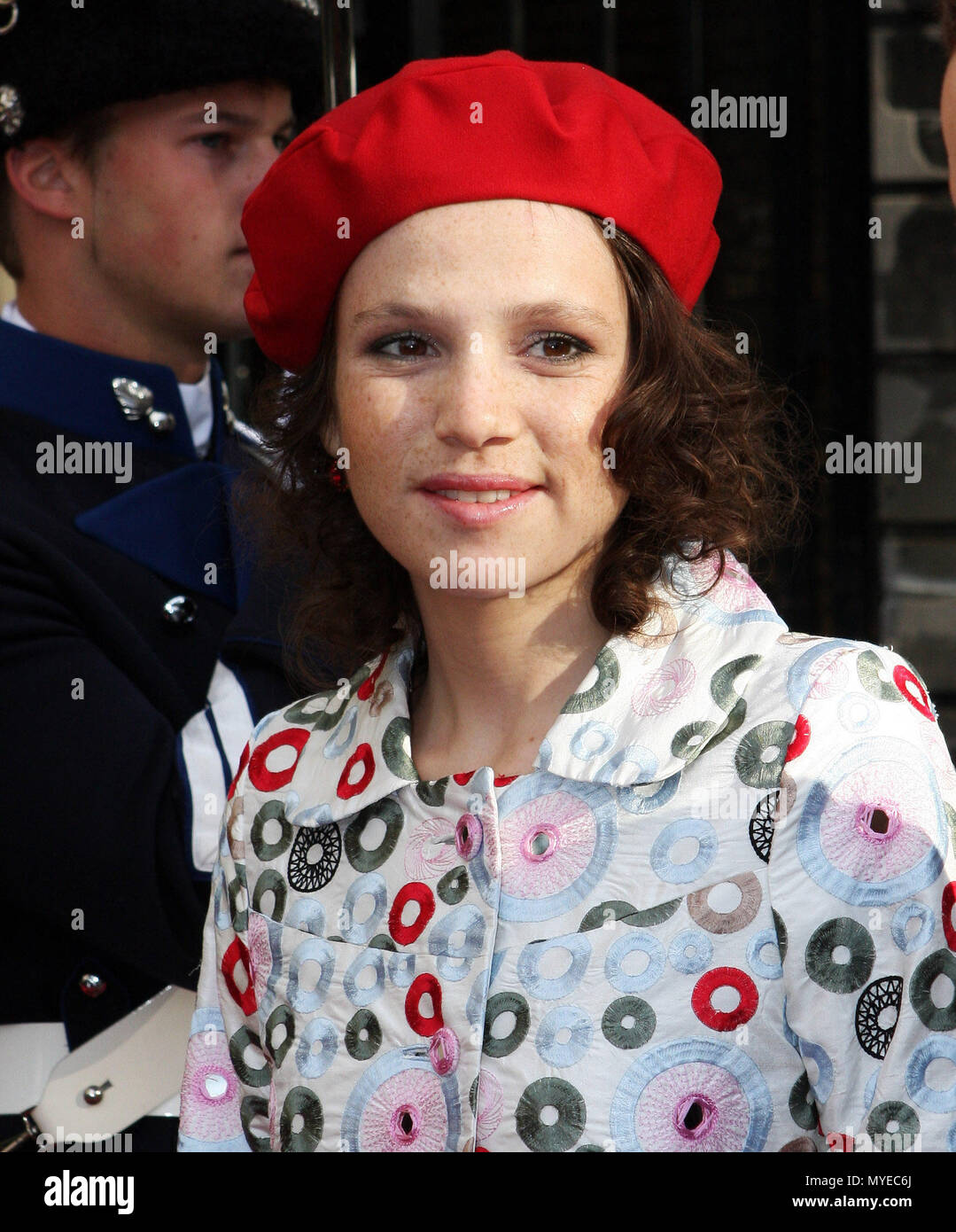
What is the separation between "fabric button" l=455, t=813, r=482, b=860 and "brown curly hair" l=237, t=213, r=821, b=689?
221 millimetres

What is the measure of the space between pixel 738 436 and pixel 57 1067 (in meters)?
1.14

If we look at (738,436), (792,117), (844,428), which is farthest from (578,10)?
(738,436)

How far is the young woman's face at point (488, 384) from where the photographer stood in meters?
1.42

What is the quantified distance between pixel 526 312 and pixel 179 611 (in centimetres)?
96

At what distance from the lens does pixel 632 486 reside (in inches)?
59.6

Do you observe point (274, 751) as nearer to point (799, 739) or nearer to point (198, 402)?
point (799, 739)

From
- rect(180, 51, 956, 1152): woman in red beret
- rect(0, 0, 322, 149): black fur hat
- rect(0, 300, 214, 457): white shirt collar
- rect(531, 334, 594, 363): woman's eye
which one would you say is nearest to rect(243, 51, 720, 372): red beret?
rect(180, 51, 956, 1152): woman in red beret

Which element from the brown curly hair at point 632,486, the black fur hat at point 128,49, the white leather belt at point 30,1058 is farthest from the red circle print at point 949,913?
the black fur hat at point 128,49

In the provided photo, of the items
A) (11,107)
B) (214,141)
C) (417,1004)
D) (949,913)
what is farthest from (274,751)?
(11,107)

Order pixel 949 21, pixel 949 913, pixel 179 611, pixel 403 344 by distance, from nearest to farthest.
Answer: pixel 949 913, pixel 949 21, pixel 403 344, pixel 179 611

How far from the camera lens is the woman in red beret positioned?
4.36 feet

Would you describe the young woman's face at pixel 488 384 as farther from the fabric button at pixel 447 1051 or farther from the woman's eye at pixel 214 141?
the woman's eye at pixel 214 141

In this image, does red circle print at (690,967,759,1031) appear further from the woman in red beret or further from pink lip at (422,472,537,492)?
pink lip at (422,472,537,492)
